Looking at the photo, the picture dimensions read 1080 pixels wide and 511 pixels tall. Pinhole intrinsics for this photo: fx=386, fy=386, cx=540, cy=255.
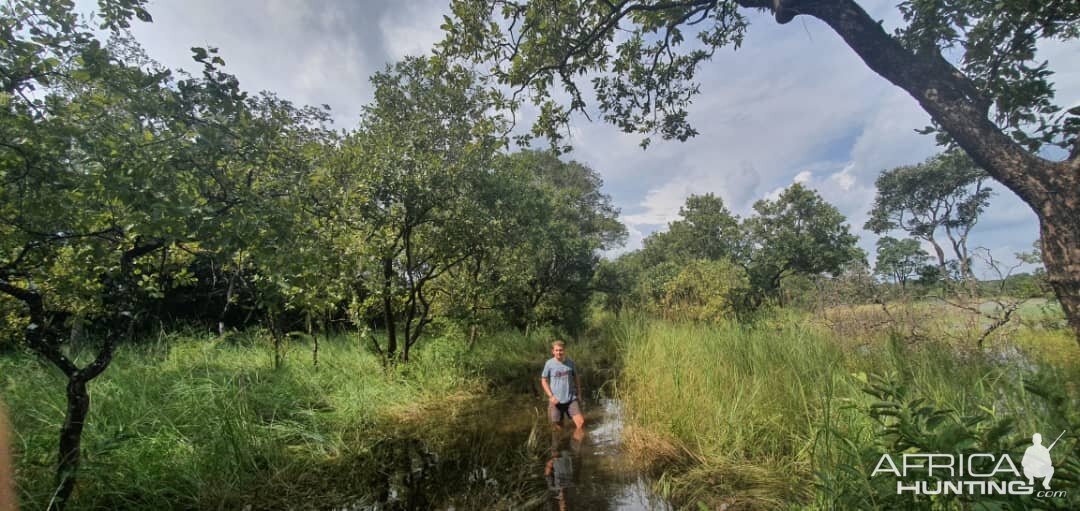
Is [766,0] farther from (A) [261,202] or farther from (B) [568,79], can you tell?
(A) [261,202]

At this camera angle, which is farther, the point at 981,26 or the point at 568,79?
the point at 568,79

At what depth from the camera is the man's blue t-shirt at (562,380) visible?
20.8 feet

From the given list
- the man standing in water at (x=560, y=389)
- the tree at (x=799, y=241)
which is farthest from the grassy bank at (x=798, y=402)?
the tree at (x=799, y=241)

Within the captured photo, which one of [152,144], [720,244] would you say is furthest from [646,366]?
[720,244]

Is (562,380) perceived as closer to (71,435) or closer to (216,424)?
(216,424)

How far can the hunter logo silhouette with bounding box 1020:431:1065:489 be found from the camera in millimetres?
1582

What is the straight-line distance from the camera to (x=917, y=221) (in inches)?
965

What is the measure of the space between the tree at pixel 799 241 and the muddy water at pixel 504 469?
50.5ft

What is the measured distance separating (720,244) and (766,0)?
62.4ft

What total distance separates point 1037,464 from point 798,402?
9.42 feet

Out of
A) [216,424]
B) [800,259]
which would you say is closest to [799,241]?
[800,259]

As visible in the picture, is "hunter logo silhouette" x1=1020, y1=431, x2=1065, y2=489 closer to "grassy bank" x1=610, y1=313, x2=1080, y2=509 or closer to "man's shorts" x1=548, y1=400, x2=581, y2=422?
"grassy bank" x1=610, y1=313, x2=1080, y2=509

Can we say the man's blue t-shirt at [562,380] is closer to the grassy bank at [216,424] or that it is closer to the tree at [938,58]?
the grassy bank at [216,424]

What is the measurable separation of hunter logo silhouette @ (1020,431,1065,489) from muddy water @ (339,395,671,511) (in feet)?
8.85
